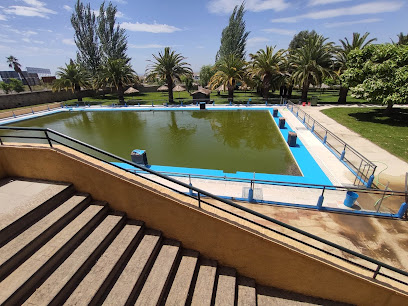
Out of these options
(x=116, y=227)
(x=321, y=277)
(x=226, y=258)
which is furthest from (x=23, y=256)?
(x=321, y=277)

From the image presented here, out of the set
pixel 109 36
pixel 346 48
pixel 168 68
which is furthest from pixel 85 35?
pixel 346 48

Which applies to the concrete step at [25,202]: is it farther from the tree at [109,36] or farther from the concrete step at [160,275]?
the tree at [109,36]

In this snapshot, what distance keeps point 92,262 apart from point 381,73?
24.9 metres

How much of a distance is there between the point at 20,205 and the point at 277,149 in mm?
14297

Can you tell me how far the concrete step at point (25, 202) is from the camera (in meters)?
3.87

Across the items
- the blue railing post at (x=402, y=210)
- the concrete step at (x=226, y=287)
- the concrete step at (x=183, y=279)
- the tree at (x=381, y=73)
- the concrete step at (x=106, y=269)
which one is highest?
the tree at (x=381, y=73)

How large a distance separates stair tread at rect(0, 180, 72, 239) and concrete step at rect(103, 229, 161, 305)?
2.38 meters

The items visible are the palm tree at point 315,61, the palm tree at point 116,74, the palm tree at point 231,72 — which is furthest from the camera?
the palm tree at point 116,74

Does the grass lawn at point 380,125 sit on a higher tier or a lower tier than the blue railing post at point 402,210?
lower

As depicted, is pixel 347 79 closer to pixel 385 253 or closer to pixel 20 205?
pixel 385 253

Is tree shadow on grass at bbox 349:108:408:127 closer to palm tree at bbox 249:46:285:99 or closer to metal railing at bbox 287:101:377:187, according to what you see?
metal railing at bbox 287:101:377:187

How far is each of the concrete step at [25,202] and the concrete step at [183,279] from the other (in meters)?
3.30

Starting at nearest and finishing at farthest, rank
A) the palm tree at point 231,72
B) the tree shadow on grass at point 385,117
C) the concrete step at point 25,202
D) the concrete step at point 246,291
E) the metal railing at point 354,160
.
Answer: the concrete step at point 25,202 → the concrete step at point 246,291 → the metal railing at point 354,160 → the tree shadow on grass at point 385,117 → the palm tree at point 231,72

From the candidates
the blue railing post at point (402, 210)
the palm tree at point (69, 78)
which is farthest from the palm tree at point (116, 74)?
the blue railing post at point (402, 210)
